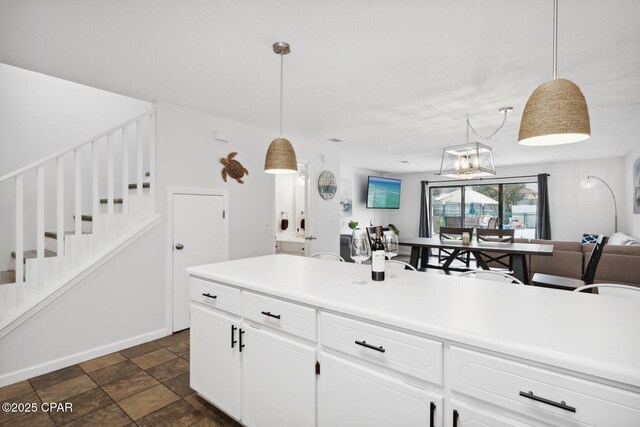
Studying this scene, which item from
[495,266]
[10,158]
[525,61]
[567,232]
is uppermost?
[525,61]

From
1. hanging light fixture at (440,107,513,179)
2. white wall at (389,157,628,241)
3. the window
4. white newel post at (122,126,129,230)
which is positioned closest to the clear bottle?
white newel post at (122,126,129,230)

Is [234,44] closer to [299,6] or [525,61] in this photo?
[299,6]

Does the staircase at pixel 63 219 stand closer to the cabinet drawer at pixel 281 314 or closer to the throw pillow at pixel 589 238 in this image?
the cabinet drawer at pixel 281 314

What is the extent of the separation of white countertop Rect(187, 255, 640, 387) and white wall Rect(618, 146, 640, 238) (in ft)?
18.2

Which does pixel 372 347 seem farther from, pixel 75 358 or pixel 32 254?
pixel 32 254

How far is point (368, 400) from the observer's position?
48.0 inches

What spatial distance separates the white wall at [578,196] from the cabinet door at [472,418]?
301 inches

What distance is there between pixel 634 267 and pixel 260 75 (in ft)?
17.5

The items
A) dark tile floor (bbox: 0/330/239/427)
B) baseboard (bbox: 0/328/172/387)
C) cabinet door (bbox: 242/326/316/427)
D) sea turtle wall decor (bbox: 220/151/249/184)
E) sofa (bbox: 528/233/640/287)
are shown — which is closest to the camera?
cabinet door (bbox: 242/326/316/427)

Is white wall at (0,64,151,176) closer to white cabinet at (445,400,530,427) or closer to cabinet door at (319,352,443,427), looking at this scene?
cabinet door at (319,352,443,427)

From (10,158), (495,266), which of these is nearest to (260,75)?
(10,158)

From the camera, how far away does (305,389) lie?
141 centimetres

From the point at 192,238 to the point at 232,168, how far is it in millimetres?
941

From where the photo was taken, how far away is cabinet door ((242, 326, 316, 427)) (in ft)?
4.62
